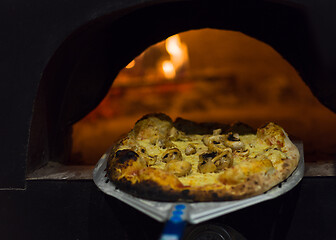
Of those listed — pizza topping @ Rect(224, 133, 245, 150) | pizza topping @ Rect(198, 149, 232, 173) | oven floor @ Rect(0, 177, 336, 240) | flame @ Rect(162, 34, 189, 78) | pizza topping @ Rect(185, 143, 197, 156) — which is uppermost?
flame @ Rect(162, 34, 189, 78)

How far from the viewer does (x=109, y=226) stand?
163cm

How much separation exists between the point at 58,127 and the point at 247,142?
934 mm

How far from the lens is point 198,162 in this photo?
1564 millimetres

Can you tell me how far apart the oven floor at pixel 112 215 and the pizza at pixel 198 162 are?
0.17 meters

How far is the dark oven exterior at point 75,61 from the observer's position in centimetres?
158

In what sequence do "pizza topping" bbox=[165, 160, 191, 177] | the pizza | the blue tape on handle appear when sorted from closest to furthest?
1. the blue tape on handle
2. the pizza
3. "pizza topping" bbox=[165, 160, 191, 177]

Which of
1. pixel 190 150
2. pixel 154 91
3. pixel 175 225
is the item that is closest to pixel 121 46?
pixel 190 150

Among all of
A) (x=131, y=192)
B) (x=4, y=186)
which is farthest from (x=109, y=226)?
(x=4, y=186)

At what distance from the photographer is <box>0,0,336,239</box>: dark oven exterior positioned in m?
1.58

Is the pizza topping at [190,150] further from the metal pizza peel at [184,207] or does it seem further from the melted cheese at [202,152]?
the metal pizza peel at [184,207]

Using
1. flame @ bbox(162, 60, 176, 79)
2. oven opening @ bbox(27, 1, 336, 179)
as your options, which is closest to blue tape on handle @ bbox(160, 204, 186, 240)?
oven opening @ bbox(27, 1, 336, 179)

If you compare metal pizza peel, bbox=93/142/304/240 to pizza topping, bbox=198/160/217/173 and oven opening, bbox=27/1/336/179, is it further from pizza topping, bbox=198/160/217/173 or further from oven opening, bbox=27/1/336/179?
oven opening, bbox=27/1/336/179

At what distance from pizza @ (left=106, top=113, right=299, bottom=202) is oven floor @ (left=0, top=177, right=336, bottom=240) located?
0.56ft

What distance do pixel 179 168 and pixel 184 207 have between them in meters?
0.22
